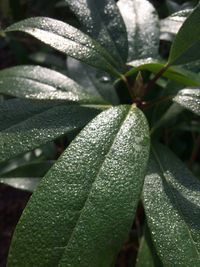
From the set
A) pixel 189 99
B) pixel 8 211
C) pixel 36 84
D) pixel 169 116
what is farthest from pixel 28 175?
pixel 8 211

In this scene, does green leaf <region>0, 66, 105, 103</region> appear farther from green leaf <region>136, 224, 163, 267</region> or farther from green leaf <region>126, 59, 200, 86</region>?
green leaf <region>136, 224, 163, 267</region>

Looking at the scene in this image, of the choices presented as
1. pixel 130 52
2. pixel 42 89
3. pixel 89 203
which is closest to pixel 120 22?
pixel 130 52

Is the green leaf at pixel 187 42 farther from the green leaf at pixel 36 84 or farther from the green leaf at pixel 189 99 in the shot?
the green leaf at pixel 36 84

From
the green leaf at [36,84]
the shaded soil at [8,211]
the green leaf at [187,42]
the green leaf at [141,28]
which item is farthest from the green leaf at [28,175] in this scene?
the shaded soil at [8,211]

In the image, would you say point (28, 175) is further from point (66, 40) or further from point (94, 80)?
point (66, 40)

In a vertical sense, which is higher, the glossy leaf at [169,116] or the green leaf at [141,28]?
the green leaf at [141,28]

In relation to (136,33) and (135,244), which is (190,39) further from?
(135,244)

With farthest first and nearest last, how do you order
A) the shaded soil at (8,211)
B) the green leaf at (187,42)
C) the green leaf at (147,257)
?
the shaded soil at (8,211), the green leaf at (147,257), the green leaf at (187,42)
